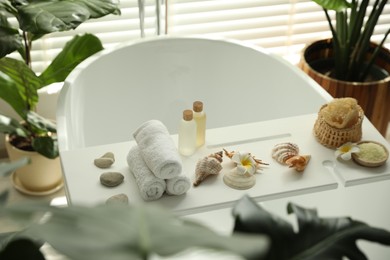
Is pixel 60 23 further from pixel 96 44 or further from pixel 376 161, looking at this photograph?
pixel 376 161

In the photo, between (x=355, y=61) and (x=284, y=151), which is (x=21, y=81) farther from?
(x=355, y=61)

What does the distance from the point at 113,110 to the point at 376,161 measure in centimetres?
93

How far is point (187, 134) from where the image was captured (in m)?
1.67

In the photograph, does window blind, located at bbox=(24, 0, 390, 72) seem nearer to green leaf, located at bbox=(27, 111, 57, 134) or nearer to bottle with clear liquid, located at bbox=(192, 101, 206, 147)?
green leaf, located at bbox=(27, 111, 57, 134)

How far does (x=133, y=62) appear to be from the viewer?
222 cm

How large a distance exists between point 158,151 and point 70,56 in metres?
0.84

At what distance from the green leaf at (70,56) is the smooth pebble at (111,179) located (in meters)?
0.69

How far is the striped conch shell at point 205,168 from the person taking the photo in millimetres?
1610

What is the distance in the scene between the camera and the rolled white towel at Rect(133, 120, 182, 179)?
1490 millimetres

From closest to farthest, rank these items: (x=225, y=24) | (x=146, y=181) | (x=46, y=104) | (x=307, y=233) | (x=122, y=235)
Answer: (x=122, y=235) → (x=307, y=233) → (x=146, y=181) → (x=46, y=104) → (x=225, y=24)

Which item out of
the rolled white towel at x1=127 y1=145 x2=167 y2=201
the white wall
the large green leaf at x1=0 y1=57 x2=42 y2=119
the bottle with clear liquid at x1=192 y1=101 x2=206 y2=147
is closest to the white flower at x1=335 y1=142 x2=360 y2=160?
the bottle with clear liquid at x1=192 y1=101 x2=206 y2=147

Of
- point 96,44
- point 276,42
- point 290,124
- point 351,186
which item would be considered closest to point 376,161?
point 351,186

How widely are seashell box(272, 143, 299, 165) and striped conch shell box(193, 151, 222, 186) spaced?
0.17 meters

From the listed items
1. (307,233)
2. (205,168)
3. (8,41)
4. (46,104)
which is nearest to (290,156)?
(205,168)
